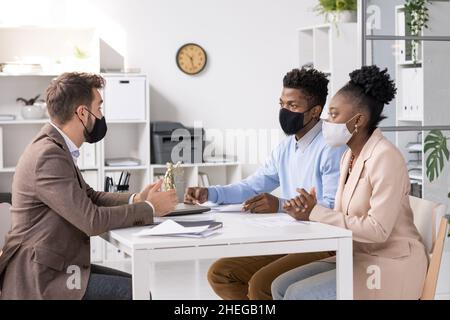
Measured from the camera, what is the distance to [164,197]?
125 inches

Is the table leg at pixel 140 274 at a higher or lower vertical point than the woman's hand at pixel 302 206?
lower

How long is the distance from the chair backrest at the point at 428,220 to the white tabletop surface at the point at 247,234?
40 centimetres

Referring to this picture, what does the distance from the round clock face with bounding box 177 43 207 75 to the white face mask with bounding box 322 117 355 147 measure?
3.74 meters

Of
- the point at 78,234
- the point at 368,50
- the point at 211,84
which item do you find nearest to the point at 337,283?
the point at 78,234

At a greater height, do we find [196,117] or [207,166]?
[196,117]

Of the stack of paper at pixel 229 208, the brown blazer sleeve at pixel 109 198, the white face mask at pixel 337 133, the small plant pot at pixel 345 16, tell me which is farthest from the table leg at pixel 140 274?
the small plant pot at pixel 345 16

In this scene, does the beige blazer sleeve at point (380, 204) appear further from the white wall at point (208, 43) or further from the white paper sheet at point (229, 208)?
the white wall at point (208, 43)

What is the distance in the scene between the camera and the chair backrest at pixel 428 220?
10.1 ft

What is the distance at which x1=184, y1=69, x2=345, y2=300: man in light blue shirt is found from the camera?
11.7 ft

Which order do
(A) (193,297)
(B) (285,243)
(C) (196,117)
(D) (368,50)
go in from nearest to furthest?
(B) (285,243) < (D) (368,50) < (A) (193,297) < (C) (196,117)

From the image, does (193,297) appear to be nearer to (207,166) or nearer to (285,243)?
(207,166)

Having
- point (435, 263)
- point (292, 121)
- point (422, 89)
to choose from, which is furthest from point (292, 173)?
point (422, 89)

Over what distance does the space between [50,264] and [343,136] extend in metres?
1.23

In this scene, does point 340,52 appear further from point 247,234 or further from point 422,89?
point 247,234
